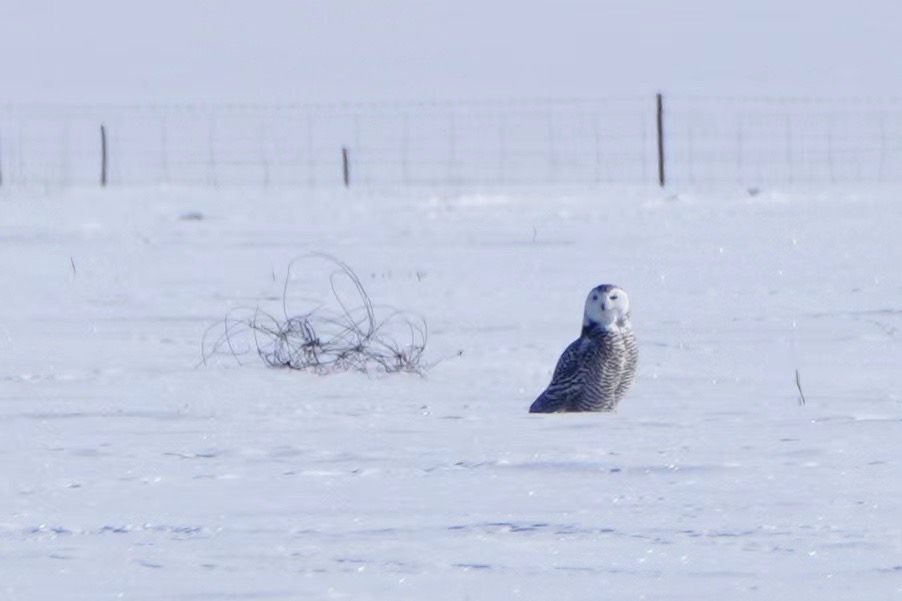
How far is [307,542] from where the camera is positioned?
3.82 m

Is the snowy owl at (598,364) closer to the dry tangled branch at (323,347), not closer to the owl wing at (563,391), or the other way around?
the owl wing at (563,391)

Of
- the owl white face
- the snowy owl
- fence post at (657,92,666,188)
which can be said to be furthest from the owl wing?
fence post at (657,92,666,188)

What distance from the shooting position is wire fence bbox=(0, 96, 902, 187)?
23.2 metres

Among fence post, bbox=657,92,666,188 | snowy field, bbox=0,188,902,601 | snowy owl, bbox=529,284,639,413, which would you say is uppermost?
fence post, bbox=657,92,666,188

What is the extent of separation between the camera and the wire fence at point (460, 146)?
23227 mm

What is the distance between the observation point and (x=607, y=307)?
241 inches

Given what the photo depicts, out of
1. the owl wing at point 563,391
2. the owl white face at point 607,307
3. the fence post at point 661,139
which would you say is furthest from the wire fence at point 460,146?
the owl wing at point 563,391

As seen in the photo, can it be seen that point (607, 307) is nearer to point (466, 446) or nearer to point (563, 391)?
point (563, 391)

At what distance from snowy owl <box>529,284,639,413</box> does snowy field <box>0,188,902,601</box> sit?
0.18 m

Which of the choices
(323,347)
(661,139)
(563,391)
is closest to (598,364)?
(563,391)

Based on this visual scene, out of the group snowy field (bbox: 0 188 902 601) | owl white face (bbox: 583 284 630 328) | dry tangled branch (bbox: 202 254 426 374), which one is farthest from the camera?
dry tangled branch (bbox: 202 254 426 374)

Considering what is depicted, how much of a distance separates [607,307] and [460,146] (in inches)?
918

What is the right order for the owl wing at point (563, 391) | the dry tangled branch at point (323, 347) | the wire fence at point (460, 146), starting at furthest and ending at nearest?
the wire fence at point (460, 146)
the dry tangled branch at point (323, 347)
the owl wing at point (563, 391)

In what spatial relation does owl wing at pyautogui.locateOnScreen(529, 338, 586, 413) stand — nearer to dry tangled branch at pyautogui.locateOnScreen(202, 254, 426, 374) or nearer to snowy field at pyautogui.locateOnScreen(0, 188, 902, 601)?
snowy field at pyautogui.locateOnScreen(0, 188, 902, 601)
